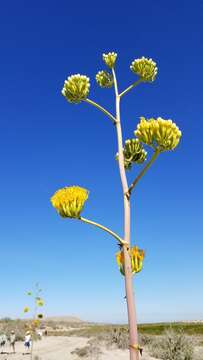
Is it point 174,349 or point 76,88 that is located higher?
point 76,88

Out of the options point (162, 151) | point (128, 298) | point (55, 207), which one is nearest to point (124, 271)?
point (128, 298)

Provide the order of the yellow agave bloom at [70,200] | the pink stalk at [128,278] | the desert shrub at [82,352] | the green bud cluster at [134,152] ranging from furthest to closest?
the desert shrub at [82,352], the green bud cluster at [134,152], the yellow agave bloom at [70,200], the pink stalk at [128,278]

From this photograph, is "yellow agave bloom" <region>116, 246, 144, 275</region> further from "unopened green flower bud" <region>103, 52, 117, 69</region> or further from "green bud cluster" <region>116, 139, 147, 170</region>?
"unopened green flower bud" <region>103, 52, 117, 69</region>

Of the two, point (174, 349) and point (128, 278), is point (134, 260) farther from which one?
point (174, 349)

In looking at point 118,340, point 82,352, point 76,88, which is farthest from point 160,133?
point 118,340

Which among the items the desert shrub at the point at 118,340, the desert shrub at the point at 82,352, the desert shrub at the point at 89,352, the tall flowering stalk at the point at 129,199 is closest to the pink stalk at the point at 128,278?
the tall flowering stalk at the point at 129,199

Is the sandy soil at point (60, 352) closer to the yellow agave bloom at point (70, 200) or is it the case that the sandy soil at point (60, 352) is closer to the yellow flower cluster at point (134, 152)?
the yellow flower cluster at point (134, 152)
